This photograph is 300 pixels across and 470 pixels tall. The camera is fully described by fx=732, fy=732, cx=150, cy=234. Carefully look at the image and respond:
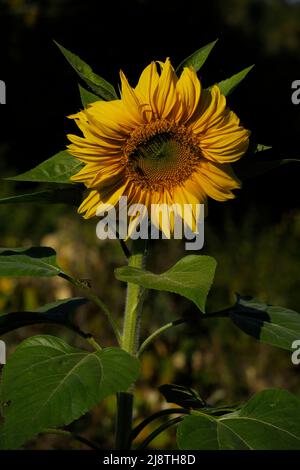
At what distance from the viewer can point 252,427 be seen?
108cm

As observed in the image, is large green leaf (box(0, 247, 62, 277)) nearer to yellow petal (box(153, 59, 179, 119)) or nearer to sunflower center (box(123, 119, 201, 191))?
sunflower center (box(123, 119, 201, 191))

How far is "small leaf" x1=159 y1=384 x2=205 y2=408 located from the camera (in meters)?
1.25

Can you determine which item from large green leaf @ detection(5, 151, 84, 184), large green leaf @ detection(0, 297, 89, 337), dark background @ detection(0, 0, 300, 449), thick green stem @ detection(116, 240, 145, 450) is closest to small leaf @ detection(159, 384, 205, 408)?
thick green stem @ detection(116, 240, 145, 450)

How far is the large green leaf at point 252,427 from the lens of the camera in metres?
1.02

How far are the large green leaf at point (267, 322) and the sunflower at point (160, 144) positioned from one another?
0.77ft

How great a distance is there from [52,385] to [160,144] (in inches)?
19.0

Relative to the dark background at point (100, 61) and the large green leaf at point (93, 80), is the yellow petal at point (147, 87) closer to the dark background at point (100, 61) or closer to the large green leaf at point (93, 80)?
the large green leaf at point (93, 80)

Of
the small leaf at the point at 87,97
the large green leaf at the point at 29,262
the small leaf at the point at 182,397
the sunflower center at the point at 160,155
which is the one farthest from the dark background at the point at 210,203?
the small leaf at the point at 182,397

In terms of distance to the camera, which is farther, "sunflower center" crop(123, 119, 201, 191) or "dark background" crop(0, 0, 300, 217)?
"dark background" crop(0, 0, 300, 217)

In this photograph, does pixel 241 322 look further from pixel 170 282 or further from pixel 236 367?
pixel 236 367

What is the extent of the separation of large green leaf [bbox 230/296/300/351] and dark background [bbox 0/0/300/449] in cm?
51

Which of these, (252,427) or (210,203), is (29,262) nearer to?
(252,427)

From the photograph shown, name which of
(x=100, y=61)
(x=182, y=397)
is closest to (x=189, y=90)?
(x=182, y=397)

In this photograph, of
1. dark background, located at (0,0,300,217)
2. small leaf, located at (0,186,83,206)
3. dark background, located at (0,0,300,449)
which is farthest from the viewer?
dark background, located at (0,0,300,217)
